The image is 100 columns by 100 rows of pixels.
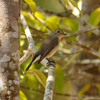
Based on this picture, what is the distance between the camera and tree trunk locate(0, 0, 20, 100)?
1045 mm

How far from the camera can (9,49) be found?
111 centimetres

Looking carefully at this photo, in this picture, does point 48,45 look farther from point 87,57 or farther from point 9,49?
point 9,49

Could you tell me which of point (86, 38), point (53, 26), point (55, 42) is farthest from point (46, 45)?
point (86, 38)

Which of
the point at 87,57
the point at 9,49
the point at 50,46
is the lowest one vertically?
the point at 9,49

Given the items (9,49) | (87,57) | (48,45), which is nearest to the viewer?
(9,49)

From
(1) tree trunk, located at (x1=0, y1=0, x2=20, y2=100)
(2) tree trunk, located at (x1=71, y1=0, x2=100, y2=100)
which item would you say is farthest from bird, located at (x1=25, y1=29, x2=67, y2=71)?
(1) tree trunk, located at (x1=0, y1=0, x2=20, y2=100)

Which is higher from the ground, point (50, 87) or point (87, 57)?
point (87, 57)

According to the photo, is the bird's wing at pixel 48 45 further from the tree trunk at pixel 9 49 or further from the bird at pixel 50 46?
the tree trunk at pixel 9 49

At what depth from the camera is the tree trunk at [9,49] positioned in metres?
1.05

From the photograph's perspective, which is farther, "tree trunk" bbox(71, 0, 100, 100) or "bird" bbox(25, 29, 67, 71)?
"tree trunk" bbox(71, 0, 100, 100)

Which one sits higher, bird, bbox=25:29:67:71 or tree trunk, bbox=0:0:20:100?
bird, bbox=25:29:67:71

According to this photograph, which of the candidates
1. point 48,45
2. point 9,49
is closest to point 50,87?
point 9,49

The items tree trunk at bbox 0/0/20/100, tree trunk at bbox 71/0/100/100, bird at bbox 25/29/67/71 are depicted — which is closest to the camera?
tree trunk at bbox 0/0/20/100

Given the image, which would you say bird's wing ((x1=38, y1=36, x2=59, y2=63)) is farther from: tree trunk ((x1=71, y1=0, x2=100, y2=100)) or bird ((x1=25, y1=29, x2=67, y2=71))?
tree trunk ((x1=71, y1=0, x2=100, y2=100))
